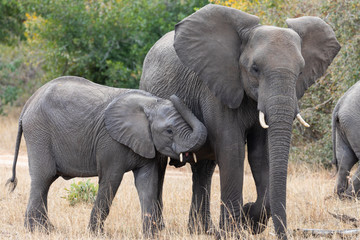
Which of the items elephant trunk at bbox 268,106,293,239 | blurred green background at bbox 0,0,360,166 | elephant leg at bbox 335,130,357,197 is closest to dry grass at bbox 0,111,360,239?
elephant leg at bbox 335,130,357,197

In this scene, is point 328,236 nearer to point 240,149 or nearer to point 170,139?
point 240,149

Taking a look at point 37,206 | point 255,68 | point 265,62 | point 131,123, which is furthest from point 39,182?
point 265,62

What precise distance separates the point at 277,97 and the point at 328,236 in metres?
1.77

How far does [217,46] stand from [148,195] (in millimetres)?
1612

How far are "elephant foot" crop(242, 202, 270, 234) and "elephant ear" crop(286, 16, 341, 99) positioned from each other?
1267 mm

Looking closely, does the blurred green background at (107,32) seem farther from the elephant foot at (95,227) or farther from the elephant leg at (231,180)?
the elephant foot at (95,227)

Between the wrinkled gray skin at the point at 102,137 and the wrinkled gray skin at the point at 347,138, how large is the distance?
10.5 ft

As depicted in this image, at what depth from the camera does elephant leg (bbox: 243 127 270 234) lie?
6.34 metres

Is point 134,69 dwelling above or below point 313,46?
below

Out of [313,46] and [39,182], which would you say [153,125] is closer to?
[39,182]

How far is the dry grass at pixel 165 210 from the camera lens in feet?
21.6

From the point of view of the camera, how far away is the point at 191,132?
20.9 feet

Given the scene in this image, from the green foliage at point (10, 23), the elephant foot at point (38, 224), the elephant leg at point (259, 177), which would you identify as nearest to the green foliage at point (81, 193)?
the elephant foot at point (38, 224)

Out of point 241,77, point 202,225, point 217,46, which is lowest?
point 202,225
